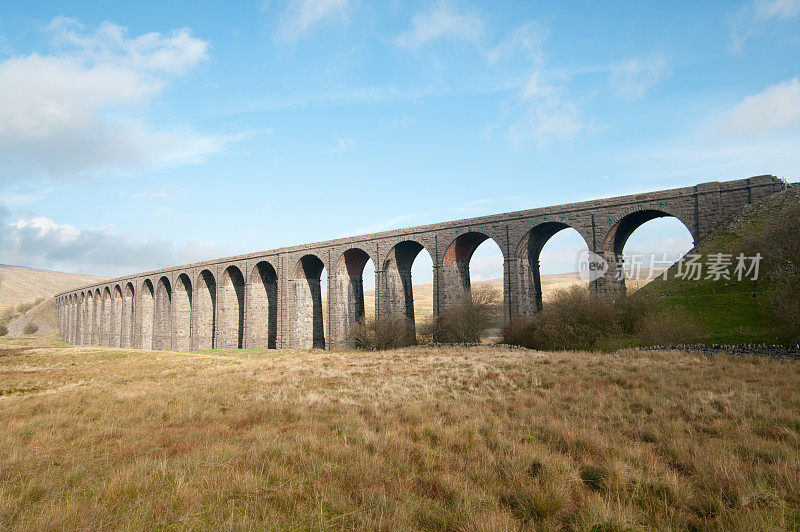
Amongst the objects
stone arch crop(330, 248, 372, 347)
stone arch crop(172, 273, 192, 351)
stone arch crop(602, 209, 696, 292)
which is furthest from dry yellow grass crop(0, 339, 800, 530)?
stone arch crop(172, 273, 192, 351)

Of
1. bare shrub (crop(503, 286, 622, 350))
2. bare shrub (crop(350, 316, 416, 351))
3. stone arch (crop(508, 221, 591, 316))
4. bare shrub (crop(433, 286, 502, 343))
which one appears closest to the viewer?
bare shrub (crop(503, 286, 622, 350))

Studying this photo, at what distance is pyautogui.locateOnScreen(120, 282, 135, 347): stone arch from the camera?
6025 centimetres

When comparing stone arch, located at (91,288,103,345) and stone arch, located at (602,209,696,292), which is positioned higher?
stone arch, located at (602,209,696,292)

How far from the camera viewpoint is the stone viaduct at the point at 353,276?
76.5 feet

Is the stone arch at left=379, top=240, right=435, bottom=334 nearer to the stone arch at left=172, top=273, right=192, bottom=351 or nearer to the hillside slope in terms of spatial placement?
the hillside slope

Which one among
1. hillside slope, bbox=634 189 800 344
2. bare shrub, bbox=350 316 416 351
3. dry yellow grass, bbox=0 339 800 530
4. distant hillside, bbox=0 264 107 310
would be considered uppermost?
distant hillside, bbox=0 264 107 310

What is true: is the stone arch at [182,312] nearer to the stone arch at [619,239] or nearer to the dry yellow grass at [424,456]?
the dry yellow grass at [424,456]

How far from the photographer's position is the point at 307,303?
4050 cm

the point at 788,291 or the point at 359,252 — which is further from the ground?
the point at 359,252

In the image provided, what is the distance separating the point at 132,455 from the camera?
21.6ft

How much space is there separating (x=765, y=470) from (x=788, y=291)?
14734 mm

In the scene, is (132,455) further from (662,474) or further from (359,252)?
(359,252)

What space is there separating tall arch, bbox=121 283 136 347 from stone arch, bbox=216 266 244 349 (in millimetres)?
22990

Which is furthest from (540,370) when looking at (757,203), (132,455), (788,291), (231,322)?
(231,322)
